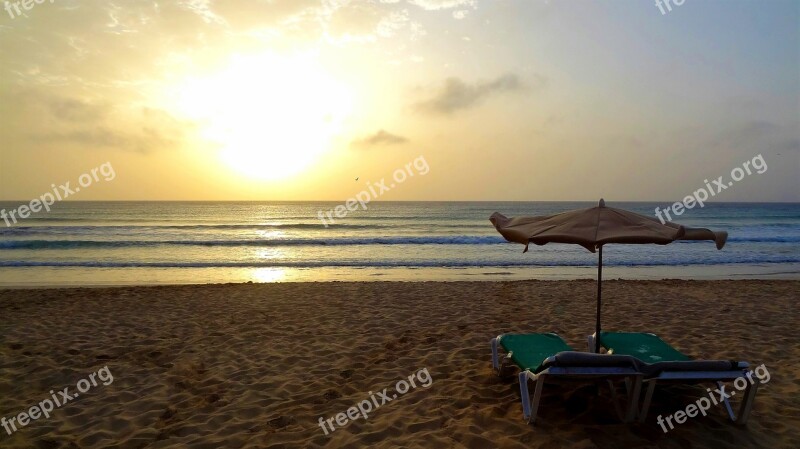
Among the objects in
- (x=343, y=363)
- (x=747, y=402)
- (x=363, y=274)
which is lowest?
(x=747, y=402)

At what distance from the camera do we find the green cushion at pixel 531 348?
448cm

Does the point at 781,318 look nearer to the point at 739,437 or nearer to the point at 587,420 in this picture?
the point at 739,437

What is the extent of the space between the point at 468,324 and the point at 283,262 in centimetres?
1337

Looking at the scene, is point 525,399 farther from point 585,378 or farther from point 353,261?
point 353,261

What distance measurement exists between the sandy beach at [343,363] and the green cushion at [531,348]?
1.33ft

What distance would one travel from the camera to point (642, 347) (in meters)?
5.03

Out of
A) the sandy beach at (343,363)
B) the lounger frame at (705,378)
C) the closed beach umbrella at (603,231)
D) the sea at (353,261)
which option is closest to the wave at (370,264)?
the sea at (353,261)

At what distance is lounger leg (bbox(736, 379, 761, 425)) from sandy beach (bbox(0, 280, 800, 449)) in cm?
9

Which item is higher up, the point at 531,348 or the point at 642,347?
the point at 531,348

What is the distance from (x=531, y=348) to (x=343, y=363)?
7.85 ft

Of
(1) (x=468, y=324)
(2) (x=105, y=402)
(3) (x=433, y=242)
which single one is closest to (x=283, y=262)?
(3) (x=433, y=242)

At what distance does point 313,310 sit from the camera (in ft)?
29.8

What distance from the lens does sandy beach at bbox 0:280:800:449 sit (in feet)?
13.2

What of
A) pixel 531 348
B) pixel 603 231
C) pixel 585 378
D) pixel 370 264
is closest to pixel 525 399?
pixel 585 378
